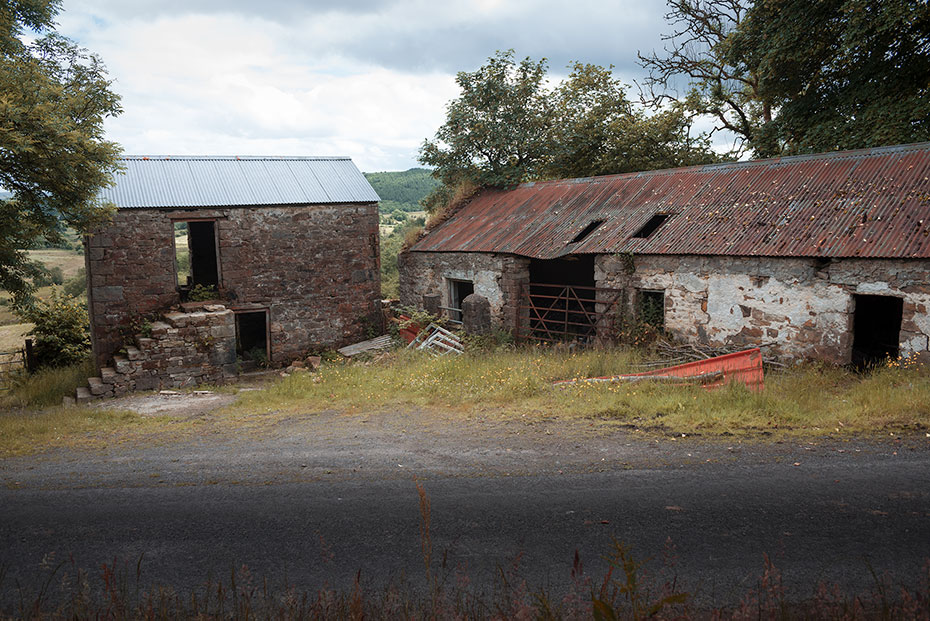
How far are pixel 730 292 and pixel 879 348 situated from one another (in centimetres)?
341

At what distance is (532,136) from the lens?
21.5 m

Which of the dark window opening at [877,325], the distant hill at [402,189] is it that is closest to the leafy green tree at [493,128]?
the dark window opening at [877,325]

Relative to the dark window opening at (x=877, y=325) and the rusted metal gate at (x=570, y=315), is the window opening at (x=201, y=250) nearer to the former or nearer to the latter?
the rusted metal gate at (x=570, y=315)

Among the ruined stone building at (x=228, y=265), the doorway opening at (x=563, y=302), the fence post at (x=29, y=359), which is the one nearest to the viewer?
the ruined stone building at (x=228, y=265)

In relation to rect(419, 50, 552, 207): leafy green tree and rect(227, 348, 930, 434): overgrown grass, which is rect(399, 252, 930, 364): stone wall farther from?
rect(419, 50, 552, 207): leafy green tree

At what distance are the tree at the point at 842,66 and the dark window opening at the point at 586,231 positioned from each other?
6.16m

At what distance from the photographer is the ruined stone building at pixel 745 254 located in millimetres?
10062

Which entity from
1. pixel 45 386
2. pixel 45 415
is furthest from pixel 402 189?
pixel 45 415

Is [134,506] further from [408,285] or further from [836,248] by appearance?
[408,285]

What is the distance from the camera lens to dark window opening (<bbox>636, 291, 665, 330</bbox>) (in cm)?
1284

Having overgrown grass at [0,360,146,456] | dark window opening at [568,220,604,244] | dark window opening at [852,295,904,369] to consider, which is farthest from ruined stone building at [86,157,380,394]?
dark window opening at [852,295,904,369]

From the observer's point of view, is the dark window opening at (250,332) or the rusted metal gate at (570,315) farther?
the dark window opening at (250,332)

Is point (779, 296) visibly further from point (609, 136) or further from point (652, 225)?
point (609, 136)

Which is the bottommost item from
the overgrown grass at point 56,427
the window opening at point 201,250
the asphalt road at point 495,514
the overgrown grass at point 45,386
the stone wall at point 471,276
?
the overgrown grass at point 45,386
